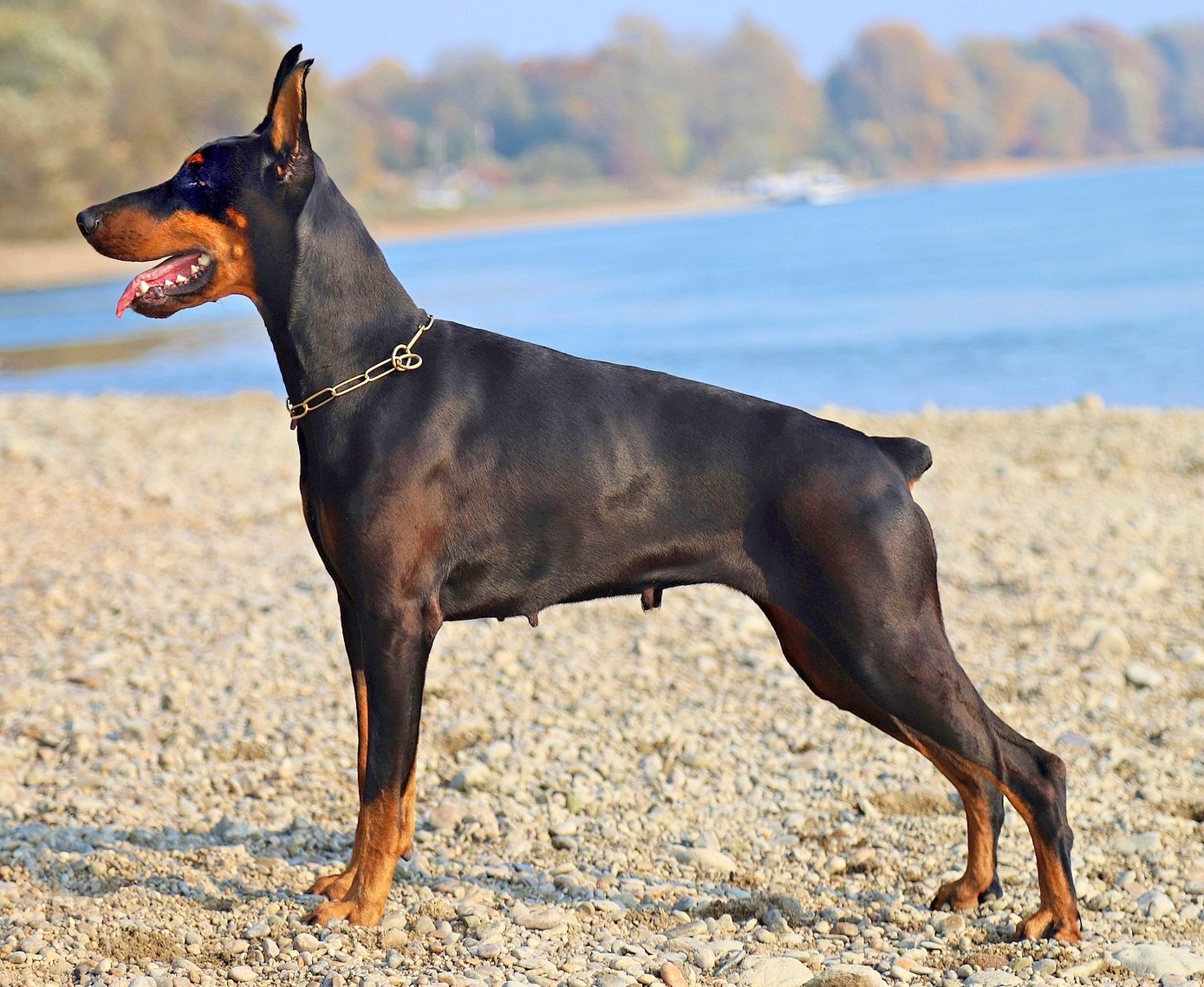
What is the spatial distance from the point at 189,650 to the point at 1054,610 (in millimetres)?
4368

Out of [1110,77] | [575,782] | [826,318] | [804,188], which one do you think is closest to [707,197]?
[804,188]

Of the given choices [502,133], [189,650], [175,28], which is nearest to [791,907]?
[189,650]

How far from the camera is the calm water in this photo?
2039 centimetres

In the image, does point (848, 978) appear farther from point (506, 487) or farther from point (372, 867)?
point (506, 487)

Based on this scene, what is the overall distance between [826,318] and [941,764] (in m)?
25.4

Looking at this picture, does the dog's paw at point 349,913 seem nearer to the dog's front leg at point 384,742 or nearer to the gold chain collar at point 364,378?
the dog's front leg at point 384,742

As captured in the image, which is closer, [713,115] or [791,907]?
[791,907]

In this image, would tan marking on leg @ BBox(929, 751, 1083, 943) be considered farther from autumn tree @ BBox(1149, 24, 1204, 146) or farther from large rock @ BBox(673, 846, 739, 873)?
autumn tree @ BBox(1149, 24, 1204, 146)

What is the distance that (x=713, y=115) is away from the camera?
5704 inches

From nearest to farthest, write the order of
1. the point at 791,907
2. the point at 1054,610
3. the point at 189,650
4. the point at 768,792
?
the point at 791,907 → the point at 768,792 → the point at 189,650 → the point at 1054,610

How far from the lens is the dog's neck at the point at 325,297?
3955 mm

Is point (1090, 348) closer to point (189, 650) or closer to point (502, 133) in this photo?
point (189, 650)

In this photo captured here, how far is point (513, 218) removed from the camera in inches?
4003

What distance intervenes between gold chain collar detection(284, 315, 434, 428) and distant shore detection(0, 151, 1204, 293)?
9.34 meters
